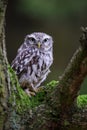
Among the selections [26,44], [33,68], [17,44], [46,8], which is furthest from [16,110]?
[17,44]

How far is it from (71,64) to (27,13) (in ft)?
26.1

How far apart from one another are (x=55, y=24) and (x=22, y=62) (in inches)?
269

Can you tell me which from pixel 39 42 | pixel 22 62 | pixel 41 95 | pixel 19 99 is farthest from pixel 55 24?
pixel 19 99

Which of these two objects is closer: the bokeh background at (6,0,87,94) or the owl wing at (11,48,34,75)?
the owl wing at (11,48,34,75)

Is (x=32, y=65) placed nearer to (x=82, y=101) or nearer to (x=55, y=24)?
(x=82, y=101)

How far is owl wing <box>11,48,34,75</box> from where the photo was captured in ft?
17.9

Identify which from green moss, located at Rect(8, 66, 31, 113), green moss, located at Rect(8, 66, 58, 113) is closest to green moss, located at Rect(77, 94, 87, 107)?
green moss, located at Rect(8, 66, 58, 113)

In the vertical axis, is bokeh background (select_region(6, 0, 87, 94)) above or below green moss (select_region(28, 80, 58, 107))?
above

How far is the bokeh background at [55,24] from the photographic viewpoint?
1148 centimetres

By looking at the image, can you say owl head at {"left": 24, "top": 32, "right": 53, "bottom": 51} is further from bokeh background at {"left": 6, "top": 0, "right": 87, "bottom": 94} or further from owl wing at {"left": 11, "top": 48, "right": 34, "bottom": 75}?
bokeh background at {"left": 6, "top": 0, "right": 87, "bottom": 94}

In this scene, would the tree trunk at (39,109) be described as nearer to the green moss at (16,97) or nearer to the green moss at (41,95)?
the green moss at (16,97)

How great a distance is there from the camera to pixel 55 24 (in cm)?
1232

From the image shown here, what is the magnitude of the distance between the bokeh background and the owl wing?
555 centimetres

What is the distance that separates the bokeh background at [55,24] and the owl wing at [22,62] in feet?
18.2
